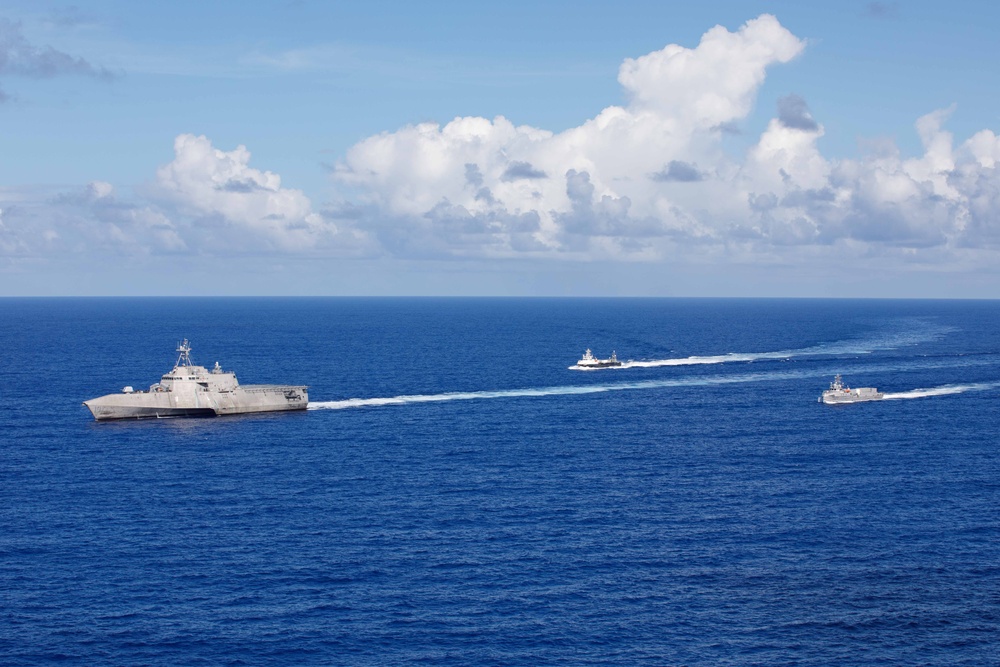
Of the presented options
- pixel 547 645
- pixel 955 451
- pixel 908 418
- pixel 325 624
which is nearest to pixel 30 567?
pixel 325 624

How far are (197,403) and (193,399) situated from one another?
1.06m

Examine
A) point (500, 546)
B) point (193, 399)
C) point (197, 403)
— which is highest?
point (193, 399)

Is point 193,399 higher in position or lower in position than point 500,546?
higher

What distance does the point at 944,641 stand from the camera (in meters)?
81.9

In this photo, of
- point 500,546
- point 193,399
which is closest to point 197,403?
point 193,399

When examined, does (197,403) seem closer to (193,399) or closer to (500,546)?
(193,399)

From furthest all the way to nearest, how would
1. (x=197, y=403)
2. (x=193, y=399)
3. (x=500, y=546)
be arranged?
1. (x=197, y=403)
2. (x=193, y=399)
3. (x=500, y=546)

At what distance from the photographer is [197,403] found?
188 metres

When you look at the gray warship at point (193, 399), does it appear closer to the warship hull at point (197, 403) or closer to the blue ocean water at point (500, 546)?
the warship hull at point (197, 403)

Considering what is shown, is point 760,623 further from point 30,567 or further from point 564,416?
point 564,416

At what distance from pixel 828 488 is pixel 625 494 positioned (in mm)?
26459

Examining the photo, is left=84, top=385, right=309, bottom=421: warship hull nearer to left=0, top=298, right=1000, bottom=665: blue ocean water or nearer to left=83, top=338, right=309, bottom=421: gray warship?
left=83, top=338, right=309, bottom=421: gray warship

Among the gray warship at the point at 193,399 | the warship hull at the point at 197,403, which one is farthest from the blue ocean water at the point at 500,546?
the gray warship at the point at 193,399

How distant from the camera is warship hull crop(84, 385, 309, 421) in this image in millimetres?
181125
